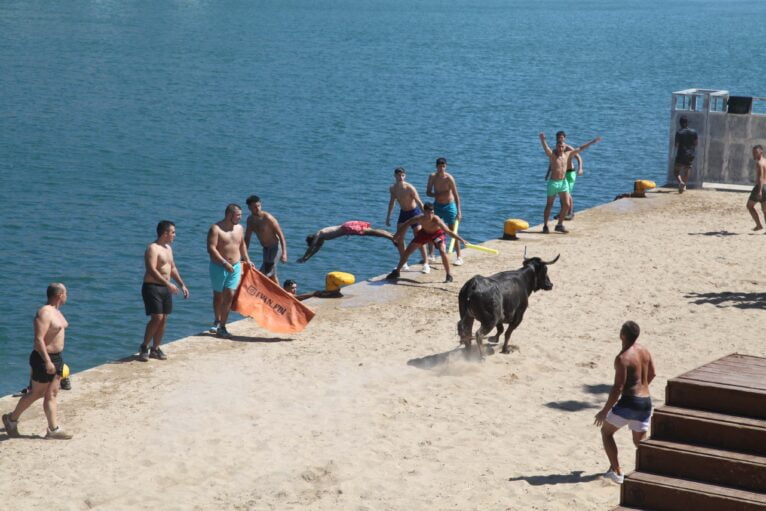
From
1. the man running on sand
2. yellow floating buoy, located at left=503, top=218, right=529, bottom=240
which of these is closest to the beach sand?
the man running on sand

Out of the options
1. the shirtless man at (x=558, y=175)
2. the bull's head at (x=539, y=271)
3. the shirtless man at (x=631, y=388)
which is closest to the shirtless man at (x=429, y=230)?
the bull's head at (x=539, y=271)

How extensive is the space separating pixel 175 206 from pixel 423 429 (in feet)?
73.1

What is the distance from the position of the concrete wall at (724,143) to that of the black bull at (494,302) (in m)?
13.3

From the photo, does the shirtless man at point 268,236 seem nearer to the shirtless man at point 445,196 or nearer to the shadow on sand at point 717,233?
the shirtless man at point 445,196

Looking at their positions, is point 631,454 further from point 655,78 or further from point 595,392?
point 655,78

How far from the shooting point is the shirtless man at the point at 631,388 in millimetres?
10523

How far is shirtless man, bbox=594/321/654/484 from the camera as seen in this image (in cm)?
1052

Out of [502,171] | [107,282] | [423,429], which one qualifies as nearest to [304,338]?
[423,429]

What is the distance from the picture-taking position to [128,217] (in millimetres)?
32531

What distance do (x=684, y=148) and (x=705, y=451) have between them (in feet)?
62.8

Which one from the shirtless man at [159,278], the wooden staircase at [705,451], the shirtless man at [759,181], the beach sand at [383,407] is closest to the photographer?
the wooden staircase at [705,451]

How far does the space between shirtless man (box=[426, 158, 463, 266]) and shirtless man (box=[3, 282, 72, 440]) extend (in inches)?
359

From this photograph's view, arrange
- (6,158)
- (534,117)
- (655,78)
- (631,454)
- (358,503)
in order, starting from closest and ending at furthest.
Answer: (358,503) → (631,454) → (6,158) → (534,117) → (655,78)

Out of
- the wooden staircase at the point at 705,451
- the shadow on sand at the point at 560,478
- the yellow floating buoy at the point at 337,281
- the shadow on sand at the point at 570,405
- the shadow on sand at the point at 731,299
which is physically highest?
the wooden staircase at the point at 705,451
